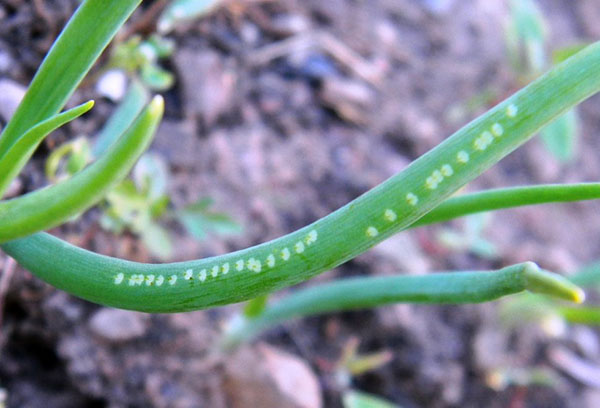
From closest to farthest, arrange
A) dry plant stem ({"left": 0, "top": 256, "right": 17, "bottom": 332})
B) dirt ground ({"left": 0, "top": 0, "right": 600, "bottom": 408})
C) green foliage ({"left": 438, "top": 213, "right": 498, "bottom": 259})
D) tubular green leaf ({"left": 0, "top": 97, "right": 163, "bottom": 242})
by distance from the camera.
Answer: tubular green leaf ({"left": 0, "top": 97, "right": 163, "bottom": 242}) < dry plant stem ({"left": 0, "top": 256, "right": 17, "bottom": 332}) < dirt ground ({"left": 0, "top": 0, "right": 600, "bottom": 408}) < green foliage ({"left": 438, "top": 213, "right": 498, "bottom": 259})

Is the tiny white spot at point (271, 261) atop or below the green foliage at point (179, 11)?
below

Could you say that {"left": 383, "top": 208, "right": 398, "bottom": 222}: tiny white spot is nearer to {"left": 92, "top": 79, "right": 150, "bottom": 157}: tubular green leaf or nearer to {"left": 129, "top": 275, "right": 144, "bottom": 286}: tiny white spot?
{"left": 129, "top": 275, "right": 144, "bottom": 286}: tiny white spot

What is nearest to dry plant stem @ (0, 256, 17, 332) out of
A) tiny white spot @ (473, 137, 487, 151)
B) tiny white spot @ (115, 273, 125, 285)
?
tiny white spot @ (115, 273, 125, 285)

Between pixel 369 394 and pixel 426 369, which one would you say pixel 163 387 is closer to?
pixel 369 394

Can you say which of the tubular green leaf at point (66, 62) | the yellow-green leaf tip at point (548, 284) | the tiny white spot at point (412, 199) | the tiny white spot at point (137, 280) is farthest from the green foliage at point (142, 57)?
the yellow-green leaf tip at point (548, 284)

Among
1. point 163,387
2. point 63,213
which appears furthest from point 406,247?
point 63,213

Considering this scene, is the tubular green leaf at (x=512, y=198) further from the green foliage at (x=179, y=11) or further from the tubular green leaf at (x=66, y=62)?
the green foliage at (x=179, y=11)
